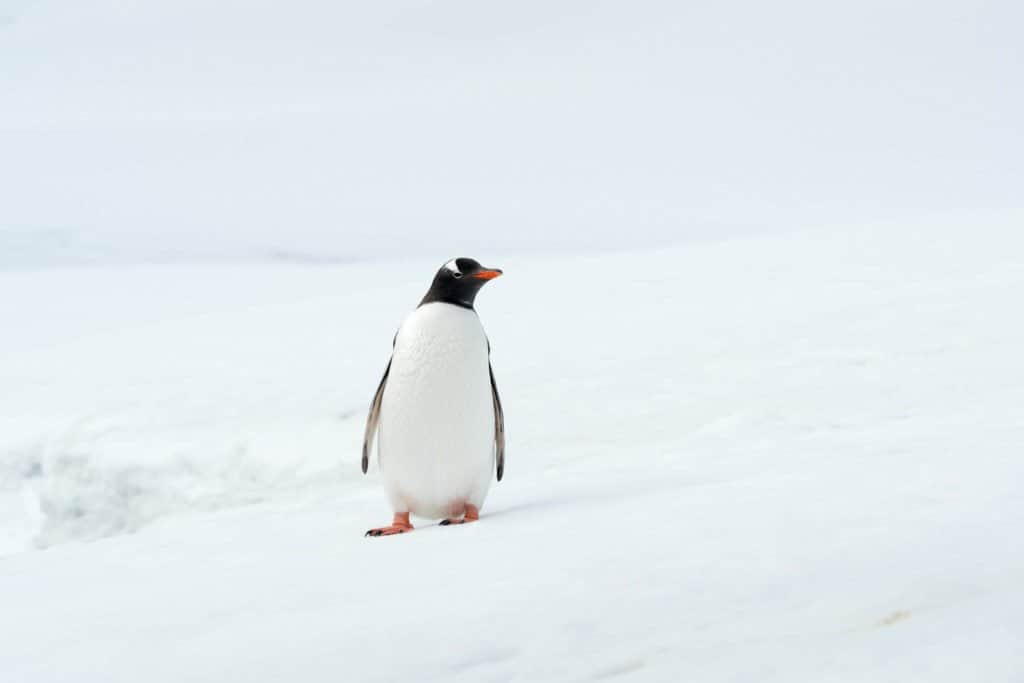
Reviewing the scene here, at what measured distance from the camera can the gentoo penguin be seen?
373 cm

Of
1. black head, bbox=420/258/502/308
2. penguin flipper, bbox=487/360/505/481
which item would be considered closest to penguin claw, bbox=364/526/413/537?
penguin flipper, bbox=487/360/505/481

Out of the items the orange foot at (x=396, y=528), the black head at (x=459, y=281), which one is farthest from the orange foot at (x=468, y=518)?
the black head at (x=459, y=281)

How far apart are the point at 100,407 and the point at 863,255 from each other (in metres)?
5.98

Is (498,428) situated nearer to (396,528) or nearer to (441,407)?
(441,407)

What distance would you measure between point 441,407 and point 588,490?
0.65m

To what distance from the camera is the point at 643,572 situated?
Answer: 2.64 metres

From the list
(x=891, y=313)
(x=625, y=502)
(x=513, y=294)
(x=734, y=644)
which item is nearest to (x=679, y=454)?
(x=625, y=502)

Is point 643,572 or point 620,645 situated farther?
point 643,572

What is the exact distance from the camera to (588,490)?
406 cm

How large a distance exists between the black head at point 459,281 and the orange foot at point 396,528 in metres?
0.70

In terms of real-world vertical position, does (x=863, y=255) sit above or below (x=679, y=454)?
above

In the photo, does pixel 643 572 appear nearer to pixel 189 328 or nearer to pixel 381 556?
pixel 381 556

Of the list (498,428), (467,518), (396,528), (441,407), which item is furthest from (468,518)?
(498,428)

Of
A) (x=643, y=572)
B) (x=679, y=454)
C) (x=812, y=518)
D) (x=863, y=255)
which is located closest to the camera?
(x=643, y=572)
